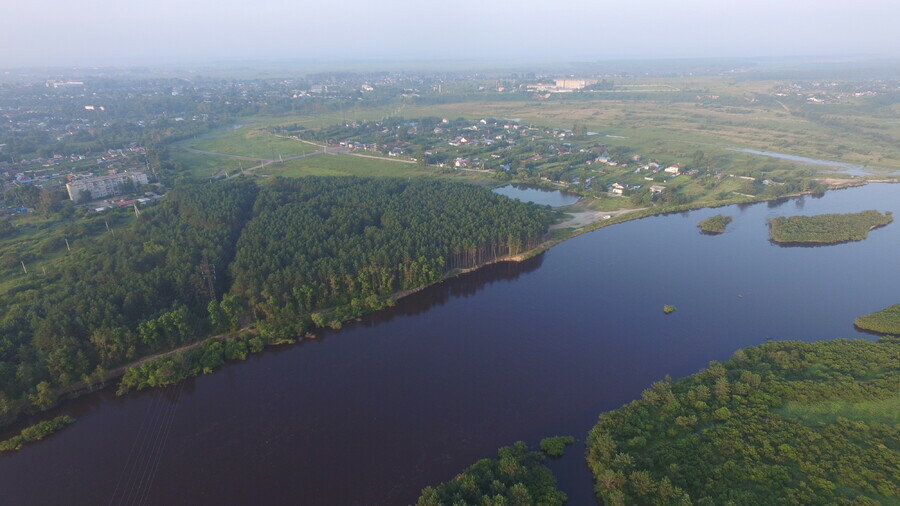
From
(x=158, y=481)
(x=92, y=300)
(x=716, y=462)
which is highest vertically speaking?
(x=92, y=300)

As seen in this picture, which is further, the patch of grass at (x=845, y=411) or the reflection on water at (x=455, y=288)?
the reflection on water at (x=455, y=288)

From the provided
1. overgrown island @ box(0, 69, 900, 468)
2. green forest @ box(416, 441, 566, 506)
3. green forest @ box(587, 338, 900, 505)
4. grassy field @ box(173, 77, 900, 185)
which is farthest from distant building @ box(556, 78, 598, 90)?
green forest @ box(416, 441, 566, 506)

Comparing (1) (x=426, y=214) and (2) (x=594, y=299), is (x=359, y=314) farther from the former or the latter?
(2) (x=594, y=299)

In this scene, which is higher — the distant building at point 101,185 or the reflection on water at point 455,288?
the distant building at point 101,185

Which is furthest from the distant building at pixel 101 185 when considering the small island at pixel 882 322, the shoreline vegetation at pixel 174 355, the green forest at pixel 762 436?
the small island at pixel 882 322

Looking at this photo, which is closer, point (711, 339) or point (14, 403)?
point (14, 403)

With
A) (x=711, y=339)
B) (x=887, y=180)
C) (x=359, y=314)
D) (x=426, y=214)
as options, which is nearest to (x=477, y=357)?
(x=359, y=314)

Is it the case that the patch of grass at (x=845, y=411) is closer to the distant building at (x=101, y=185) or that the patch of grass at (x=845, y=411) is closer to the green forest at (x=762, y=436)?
the green forest at (x=762, y=436)
